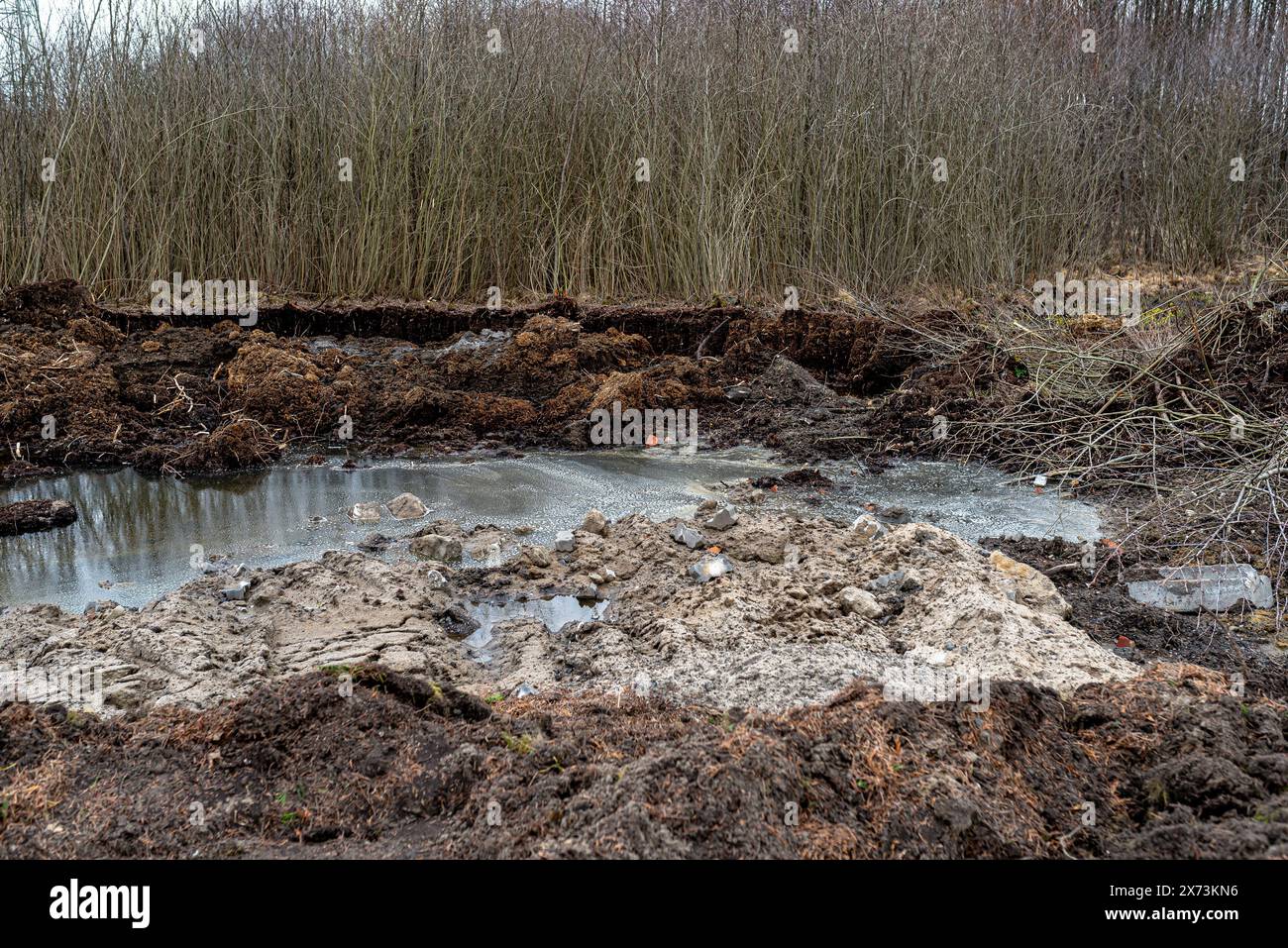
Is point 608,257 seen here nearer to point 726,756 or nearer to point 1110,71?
point 1110,71

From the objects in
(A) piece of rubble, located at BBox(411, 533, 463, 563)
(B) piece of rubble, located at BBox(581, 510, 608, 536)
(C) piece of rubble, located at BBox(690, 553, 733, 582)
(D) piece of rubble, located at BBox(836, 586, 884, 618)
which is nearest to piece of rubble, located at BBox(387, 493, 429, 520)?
(A) piece of rubble, located at BBox(411, 533, 463, 563)

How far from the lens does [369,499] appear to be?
5105mm

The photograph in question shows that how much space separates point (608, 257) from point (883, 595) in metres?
5.51

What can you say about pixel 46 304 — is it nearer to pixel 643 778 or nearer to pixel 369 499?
pixel 369 499

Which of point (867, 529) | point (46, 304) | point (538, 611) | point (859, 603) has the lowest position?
point (538, 611)

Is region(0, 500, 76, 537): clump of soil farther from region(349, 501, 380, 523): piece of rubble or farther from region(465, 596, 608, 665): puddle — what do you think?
region(465, 596, 608, 665): puddle

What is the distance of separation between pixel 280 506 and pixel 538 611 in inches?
77.1

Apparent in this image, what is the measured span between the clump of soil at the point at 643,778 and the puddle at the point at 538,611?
3.18 ft

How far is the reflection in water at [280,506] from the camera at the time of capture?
13.6ft

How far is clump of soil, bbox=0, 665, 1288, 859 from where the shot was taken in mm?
1871

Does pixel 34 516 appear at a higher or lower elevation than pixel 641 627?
higher

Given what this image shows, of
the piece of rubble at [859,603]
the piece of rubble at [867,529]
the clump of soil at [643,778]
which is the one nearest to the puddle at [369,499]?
the piece of rubble at [867,529]

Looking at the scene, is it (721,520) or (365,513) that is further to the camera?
(365,513)

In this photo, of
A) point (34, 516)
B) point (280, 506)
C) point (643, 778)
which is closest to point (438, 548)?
point (280, 506)
